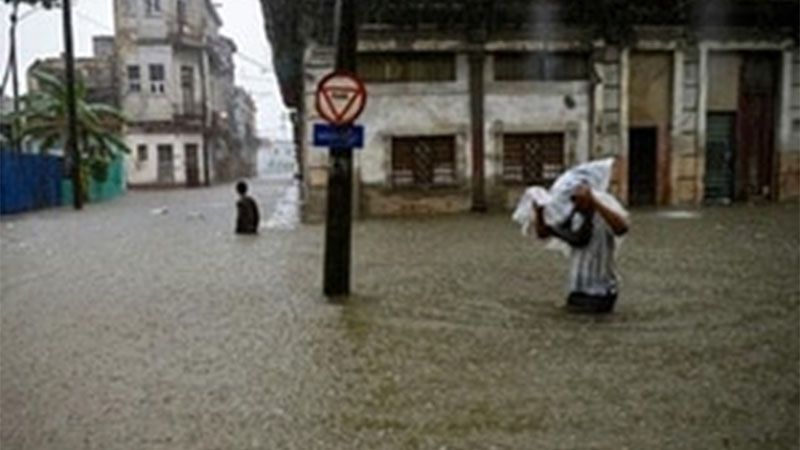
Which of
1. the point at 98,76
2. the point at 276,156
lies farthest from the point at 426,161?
the point at 276,156

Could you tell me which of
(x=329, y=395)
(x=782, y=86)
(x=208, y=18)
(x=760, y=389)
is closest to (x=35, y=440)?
(x=329, y=395)

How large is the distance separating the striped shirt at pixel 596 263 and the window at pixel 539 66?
46.2ft

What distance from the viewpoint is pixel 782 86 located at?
23.5 metres

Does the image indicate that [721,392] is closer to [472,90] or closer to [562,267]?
[562,267]

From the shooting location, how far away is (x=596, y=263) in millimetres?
8727

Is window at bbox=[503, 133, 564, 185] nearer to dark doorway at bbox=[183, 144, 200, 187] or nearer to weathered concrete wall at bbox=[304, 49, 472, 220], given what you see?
weathered concrete wall at bbox=[304, 49, 472, 220]

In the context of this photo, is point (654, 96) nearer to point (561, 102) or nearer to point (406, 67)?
point (561, 102)

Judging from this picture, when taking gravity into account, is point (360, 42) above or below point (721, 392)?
above

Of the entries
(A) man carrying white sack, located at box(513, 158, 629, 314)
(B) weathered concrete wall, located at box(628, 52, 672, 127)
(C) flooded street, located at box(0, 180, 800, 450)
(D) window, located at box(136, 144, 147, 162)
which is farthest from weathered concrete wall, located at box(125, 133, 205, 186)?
(A) man carrying white sack, located at box(513, 158, 629, 314)

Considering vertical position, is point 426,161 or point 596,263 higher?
point 426,161

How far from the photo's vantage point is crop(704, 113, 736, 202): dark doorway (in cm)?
2367

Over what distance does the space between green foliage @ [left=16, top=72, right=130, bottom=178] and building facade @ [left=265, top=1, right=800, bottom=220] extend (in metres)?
14.9

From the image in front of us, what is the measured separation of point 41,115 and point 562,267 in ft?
91.6

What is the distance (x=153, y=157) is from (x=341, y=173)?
143 ft
